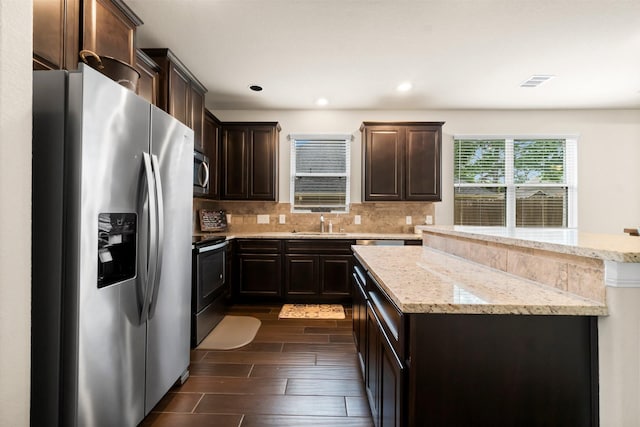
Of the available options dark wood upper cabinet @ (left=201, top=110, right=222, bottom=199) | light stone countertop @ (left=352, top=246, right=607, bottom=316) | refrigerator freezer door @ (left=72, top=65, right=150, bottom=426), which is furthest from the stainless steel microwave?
light stone countertop @ (left=352, top=246, right=607, bottom=316)

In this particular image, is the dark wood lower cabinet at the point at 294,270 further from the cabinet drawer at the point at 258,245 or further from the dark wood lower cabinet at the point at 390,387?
the dark wood lower cabinet at the point at 390,387

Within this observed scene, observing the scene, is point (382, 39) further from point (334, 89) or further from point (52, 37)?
point (52, 37)

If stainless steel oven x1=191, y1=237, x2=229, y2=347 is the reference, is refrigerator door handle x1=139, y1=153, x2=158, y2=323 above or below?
above

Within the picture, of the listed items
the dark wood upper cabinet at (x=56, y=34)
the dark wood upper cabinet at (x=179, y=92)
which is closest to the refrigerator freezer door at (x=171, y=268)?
the dark wood upper cabinet at (x=56, y=34)

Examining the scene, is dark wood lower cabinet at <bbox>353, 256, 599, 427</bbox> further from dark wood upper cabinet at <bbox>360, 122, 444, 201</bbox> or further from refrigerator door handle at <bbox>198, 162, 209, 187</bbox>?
dark wood upper cabinet at <bbox>360, 122, 444, 201</bbox>

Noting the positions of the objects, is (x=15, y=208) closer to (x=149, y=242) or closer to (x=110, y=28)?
(x=149, y=242)

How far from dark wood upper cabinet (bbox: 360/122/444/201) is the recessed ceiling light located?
0.48m

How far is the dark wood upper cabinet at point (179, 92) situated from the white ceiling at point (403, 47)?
91 mm

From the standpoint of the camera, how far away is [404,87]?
3822 millimetres

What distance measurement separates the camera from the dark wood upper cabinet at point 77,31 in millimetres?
1562

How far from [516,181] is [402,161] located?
190 cm

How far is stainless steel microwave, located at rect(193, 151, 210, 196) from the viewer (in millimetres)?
3344

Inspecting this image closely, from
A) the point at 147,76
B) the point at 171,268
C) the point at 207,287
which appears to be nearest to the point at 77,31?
the point at 147,76

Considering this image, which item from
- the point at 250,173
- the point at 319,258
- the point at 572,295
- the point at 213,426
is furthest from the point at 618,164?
the point at 213,426
